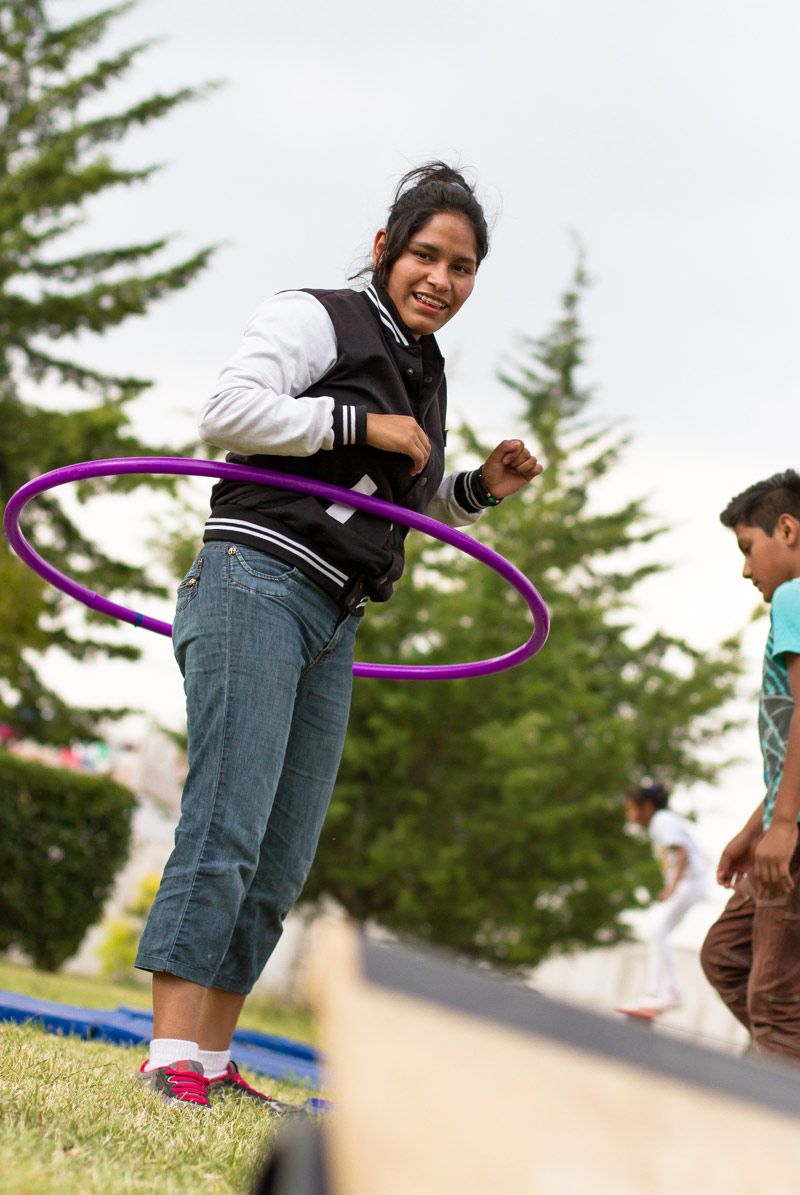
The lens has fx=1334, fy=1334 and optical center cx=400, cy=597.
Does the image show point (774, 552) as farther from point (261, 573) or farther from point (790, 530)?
point (261, 573)

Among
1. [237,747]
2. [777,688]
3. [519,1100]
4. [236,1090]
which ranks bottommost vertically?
[236,1090]

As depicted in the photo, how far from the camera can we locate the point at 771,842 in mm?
3271

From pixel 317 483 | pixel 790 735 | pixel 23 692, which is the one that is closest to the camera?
pixel 317 483

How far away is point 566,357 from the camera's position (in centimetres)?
2117

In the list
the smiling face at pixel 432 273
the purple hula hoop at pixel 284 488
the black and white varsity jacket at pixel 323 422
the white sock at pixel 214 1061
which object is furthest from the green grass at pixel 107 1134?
the smiling face at pixel 432 273

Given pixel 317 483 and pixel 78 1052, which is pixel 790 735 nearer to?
pixel 317 483

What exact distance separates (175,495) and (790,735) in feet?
42.9

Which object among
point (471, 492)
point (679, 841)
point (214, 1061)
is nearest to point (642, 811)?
point (679, 841)

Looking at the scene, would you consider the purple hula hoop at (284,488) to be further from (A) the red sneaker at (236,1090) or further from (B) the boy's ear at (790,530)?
(A) the red sneaker at (236,1090)

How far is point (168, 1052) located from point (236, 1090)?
1.24 feet

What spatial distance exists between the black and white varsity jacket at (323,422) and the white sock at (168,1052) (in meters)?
0.98

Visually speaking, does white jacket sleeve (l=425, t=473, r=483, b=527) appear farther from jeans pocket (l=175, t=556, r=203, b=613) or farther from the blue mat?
the blue mat

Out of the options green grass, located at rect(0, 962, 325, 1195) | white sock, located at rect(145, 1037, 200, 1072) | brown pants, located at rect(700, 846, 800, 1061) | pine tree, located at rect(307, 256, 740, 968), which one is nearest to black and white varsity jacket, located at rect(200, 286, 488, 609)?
white sock, located at rect(145, 1037, 200, 1072)

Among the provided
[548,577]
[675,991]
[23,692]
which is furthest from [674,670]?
[23,692]
